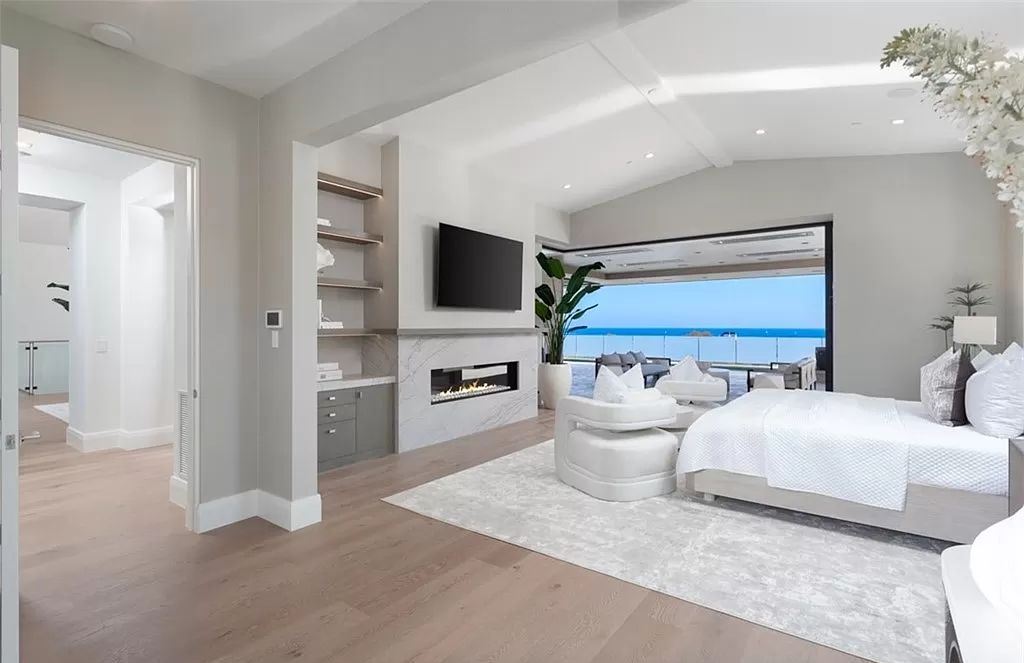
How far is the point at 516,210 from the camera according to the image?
22.0 ft

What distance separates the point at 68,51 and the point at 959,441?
5094mm

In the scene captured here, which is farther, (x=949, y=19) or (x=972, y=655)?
(x=949, y=19)

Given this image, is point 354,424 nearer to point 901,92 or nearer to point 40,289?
point 901,92

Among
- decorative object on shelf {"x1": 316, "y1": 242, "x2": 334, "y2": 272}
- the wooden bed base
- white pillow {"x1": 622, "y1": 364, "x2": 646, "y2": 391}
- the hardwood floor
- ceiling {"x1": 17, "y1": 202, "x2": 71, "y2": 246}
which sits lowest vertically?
the hardwood floor

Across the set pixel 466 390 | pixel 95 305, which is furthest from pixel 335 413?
pixel 95 305

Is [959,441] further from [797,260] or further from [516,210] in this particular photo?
[797,260]

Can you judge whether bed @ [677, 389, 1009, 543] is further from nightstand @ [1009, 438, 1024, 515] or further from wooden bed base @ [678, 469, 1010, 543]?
nightstand @ [1009, 438, 1024, 515]

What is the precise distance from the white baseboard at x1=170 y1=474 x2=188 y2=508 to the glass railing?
8.38 metres

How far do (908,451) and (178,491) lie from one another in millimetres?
4618

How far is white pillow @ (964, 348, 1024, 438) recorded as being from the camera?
9.29 feet

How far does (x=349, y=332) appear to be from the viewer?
4742 mm

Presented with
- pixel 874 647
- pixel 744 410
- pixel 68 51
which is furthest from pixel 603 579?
pixel 68 51

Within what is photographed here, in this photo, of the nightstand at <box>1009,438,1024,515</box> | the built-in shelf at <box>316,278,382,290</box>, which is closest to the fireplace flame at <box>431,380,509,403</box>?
the built-in shelf at <box>316,278,382,290</box>

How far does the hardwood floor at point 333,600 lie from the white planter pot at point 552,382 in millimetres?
4398
